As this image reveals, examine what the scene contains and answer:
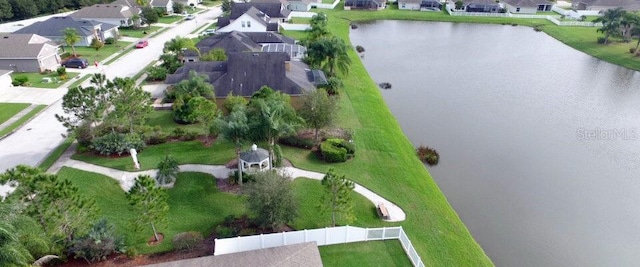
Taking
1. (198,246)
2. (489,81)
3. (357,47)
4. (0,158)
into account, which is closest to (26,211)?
(198,246)

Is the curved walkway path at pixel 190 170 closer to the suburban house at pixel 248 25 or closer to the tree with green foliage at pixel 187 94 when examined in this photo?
the tree with green foliage at pixel 187 94

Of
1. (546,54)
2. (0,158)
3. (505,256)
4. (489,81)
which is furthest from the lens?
(546,54)

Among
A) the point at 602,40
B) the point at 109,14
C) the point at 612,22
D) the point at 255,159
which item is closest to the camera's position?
the point at 255,159

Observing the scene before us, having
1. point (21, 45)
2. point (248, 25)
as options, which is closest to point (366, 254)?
point (248, 25)

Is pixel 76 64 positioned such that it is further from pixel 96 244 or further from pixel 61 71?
pixel 96 244

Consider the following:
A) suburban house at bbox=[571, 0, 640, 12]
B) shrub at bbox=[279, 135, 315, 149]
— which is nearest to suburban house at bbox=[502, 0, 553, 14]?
suburban house at bbox=[571, 0, 640, 12]

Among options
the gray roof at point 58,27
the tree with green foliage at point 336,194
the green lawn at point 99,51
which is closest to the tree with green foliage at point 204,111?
the tree with green foliage at point 336,194

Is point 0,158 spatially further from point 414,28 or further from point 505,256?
point 414,28
